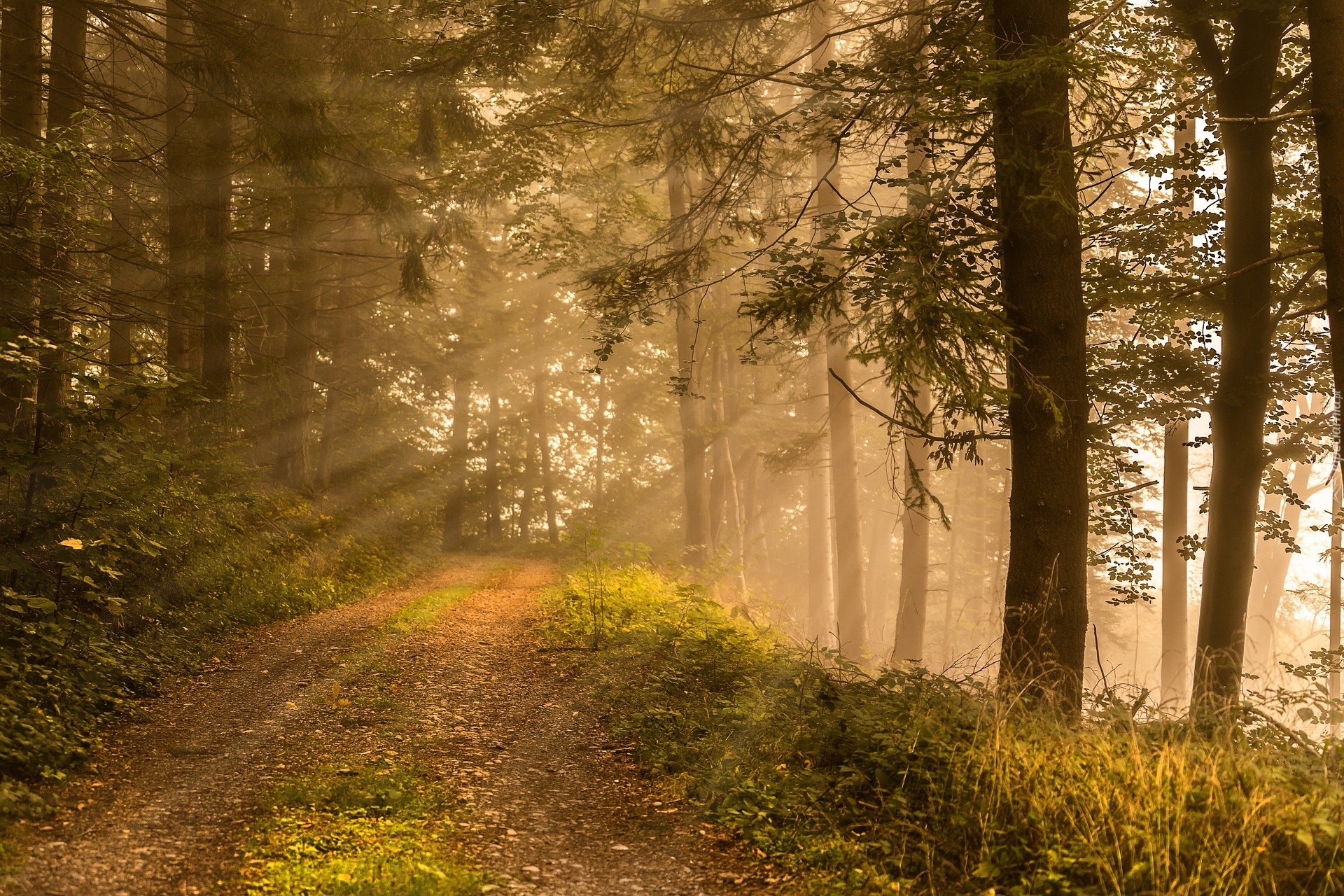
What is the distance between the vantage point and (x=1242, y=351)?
766cm

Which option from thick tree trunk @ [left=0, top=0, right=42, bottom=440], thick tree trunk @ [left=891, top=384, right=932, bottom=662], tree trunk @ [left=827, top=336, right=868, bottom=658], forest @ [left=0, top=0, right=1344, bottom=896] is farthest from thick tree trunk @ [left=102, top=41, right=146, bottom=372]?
thick tree trunk @ [left=891, top=384, right=932, bottom=662]

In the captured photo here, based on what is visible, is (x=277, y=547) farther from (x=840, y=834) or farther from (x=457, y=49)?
(x=840, y=834)

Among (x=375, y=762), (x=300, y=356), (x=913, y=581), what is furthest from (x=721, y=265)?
(x=375, y=762)

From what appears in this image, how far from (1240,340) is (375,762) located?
332 inches

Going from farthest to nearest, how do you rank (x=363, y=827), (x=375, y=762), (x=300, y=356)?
(x=300, y=356)
(x=375, y=762)
(x=363, y=827)

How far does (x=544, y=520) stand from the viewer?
35531mm

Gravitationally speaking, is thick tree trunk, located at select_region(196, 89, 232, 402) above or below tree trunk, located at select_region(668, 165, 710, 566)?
above

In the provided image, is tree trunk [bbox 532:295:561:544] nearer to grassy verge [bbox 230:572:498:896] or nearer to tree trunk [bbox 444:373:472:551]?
tree trunk [bbox 444:373:472:551]

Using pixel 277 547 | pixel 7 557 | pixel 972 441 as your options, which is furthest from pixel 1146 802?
pixel 277 547

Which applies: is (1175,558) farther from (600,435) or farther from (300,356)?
(600,435)

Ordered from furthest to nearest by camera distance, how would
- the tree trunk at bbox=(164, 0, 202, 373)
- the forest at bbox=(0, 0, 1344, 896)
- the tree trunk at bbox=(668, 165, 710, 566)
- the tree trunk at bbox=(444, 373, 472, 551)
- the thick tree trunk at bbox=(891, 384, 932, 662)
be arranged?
the tree trunk at bbox=(444, 373, 472, 551) < the tree trunk at bbox=(668, 165, 710, 566) < the thick tree trunk at bbox=(891, 384, 932, 662) < the tree trunk at bbox=(164, 0, 202, 373) < the forest at bbox=(0, 0, 1344, 896)

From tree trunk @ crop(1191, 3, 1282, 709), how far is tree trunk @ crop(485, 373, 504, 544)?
70.7ft

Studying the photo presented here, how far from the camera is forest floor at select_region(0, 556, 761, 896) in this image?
156 inches

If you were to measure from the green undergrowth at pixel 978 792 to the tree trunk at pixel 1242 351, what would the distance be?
2718 mm
